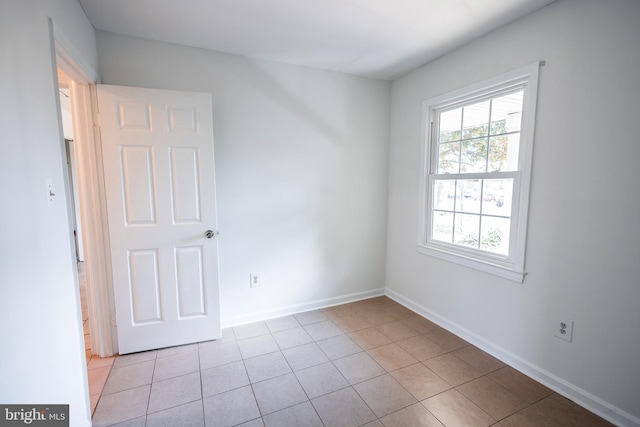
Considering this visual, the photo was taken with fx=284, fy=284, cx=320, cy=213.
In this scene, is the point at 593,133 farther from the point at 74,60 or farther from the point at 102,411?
the point at 102,411

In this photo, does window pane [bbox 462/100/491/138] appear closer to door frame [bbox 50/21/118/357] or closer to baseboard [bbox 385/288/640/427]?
baseboard [bbox 385/288/640/427]

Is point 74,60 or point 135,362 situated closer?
point 74,60

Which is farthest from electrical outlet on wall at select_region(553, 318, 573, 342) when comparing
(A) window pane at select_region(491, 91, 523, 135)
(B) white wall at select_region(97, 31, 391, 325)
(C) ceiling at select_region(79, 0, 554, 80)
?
(C) ceiling at select_region(79, 0, 554, 80)

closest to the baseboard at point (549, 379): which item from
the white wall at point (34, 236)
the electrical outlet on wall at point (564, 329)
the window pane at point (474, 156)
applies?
the electrical outlet on wall at point (564, 329)

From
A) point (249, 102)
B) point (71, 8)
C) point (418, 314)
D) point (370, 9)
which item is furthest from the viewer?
point (418, 314)

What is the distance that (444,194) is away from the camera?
105 inches

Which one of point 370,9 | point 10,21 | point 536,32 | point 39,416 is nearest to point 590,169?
point 536,32

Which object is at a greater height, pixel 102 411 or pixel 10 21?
pixel 10 21

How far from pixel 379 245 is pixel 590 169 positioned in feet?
6.55

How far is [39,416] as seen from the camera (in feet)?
3.67

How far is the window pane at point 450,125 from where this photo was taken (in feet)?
8.25

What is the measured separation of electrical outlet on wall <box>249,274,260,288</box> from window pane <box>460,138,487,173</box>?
2104 mm

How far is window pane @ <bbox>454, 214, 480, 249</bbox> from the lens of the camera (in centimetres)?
238
